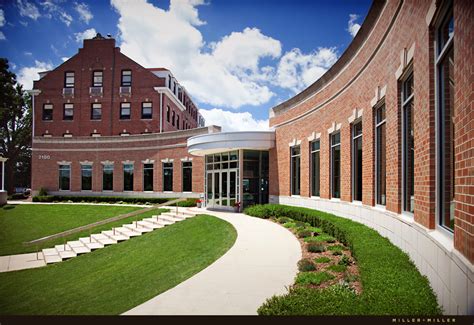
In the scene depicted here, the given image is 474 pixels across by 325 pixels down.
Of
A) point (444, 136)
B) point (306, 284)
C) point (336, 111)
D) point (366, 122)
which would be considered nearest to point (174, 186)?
point (336, 111)

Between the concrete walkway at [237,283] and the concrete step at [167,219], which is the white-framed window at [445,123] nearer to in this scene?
the concrete walkway at [237,283]

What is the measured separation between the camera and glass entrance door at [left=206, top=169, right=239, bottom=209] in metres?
18.8

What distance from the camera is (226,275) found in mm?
5965

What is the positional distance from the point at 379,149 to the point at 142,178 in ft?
71.4

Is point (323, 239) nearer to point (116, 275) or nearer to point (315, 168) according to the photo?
point (315, 168)

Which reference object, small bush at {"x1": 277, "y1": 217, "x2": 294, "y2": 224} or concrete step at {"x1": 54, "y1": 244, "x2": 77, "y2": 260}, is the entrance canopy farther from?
concrete step at {"x1": 54, "y1": 244, "x2": 77, "y2": 260}

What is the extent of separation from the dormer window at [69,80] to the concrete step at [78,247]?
21.1 metres

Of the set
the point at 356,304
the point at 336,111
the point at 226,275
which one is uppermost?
the point at 336,111

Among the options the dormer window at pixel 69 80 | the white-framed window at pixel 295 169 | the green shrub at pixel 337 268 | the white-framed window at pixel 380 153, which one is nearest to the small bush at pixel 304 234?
the white-framed window at pixel 380 153

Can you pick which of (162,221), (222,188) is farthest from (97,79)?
(162,221)

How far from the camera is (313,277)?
553cm

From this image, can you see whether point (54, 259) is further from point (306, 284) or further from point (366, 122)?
point (366, 122)

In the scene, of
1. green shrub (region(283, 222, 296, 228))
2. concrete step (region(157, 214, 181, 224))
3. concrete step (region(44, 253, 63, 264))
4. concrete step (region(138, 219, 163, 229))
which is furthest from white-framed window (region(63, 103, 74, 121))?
green shrub (region(283, 222, 296, 228))

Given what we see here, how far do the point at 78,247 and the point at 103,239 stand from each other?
1171 millimetres
